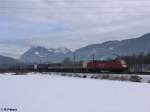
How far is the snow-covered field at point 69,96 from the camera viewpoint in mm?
2328

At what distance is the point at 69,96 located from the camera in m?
2.41

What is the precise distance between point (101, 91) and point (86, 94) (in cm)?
10

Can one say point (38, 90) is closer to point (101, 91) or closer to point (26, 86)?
point (26, 86)

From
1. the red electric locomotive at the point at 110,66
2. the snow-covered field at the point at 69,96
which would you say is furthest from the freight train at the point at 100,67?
the snow-covered field at the point at 69,96

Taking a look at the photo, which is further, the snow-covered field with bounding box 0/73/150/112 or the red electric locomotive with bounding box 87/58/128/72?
the red electric locomotive with bounding box 87/58/128/72

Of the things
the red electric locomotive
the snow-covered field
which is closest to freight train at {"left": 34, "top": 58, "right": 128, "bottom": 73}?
the red electric locomotive

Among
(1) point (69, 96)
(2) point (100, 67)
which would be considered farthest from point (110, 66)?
(1) point (69, 96)

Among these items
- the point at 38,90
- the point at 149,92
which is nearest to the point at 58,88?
the point at 38,90

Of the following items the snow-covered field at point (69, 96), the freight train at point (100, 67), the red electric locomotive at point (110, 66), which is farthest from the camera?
the freight train at point (100, 67)

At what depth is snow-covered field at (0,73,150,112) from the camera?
7.64 ft

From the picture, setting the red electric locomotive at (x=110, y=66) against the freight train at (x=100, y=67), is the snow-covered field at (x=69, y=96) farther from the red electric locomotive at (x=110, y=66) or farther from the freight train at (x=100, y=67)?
the red electric locomotive at (x=110, y=66)

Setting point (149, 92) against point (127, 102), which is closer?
point (127, 102)

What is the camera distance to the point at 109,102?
238 cm

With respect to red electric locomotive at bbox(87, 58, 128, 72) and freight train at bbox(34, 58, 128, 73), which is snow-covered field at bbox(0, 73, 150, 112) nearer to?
freight train at bbox(34, 58, 128, 73)
